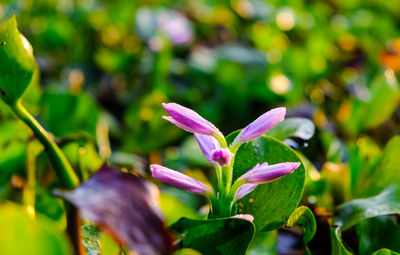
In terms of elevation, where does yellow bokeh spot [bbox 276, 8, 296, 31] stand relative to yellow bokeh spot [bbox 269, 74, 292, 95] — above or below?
above

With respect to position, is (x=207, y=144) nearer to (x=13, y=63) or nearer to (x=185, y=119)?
(x=185, y=119)

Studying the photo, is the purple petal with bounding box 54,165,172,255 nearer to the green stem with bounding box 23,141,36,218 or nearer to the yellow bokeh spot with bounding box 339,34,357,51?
the green stem with bounding box 23,141,36,218

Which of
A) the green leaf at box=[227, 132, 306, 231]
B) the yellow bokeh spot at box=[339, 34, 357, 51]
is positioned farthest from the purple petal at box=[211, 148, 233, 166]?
the yellow bokeh spot at box=[339, 34, 357, 51]

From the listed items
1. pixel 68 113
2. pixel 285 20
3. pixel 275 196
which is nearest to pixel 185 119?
pixel 275 196

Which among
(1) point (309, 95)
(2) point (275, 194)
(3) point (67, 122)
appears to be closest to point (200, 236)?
(2) point (275, 194)

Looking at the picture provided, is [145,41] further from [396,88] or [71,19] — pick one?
[396,88]

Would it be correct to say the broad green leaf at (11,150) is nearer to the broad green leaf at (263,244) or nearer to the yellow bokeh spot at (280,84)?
the broad green leaf at (263,244)
